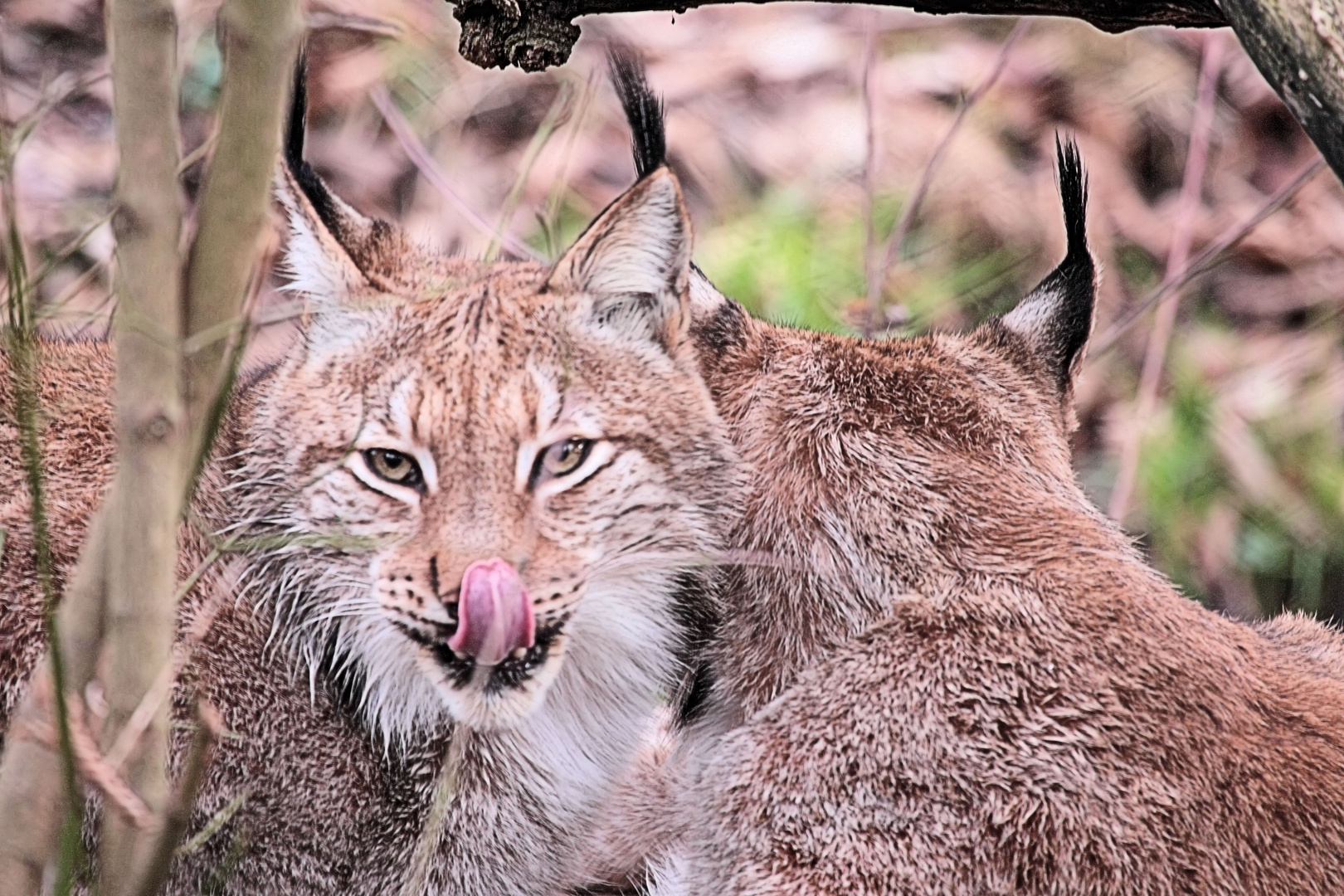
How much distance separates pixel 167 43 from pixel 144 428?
0.41 meters

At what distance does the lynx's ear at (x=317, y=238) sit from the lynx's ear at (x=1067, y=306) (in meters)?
1.22

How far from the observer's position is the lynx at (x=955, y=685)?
7.73 ft

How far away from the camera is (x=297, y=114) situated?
8.87ft

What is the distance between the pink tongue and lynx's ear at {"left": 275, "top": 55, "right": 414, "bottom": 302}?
2.13 feet

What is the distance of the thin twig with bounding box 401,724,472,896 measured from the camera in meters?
2.34

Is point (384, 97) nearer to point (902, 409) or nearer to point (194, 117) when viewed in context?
point (194, 117)

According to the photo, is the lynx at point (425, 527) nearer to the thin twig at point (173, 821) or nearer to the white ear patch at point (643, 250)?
the white ear patch at point (643, 250)

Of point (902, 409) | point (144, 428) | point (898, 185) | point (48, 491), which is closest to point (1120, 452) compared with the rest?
point (898, 185)

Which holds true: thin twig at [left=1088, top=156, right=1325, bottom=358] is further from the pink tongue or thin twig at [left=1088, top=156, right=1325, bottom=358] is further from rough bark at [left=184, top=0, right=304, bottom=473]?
rough bark at [left=184, top=0, right=304, bottom=473]

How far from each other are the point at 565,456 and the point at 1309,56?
1.19m

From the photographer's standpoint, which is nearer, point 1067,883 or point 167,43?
point 167,43

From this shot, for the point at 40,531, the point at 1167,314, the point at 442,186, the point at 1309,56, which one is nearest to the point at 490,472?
the point at 40,531

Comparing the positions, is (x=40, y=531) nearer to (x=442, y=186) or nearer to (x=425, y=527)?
(x=425, y=527)

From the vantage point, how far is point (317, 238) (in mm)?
2621
